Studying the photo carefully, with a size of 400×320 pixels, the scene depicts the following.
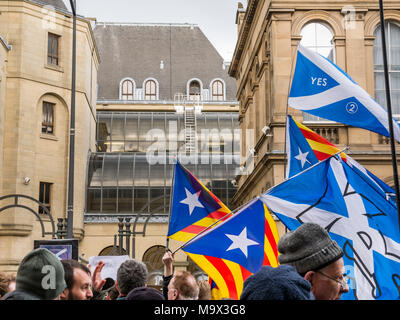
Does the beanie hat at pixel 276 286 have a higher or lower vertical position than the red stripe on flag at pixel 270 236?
lower

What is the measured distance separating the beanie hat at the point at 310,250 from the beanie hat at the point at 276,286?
703mm

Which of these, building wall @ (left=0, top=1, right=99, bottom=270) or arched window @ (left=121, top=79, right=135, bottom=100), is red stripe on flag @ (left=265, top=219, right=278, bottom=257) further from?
arched window @ (left=121, top=79, right=135, bottom=100)

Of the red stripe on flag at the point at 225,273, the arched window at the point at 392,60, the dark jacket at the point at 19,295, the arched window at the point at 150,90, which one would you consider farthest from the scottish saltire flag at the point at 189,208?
the arched window at the point at 150,90

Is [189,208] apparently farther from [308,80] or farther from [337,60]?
[337,60]

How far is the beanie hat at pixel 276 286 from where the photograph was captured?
307cm

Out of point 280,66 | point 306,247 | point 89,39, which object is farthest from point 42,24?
point 306,247

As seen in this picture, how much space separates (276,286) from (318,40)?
26.0 m

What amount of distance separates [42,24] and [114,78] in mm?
26284

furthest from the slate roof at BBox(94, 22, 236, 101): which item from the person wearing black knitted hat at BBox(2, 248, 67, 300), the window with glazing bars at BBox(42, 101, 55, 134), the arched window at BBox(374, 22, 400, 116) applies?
the person wearing black knitted hat at BBox(2, 248, 67, 300)

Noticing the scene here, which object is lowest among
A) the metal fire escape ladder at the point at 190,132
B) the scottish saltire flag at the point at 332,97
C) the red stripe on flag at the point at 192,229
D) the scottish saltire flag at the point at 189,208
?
the red stripe on flag at the point at 192,229

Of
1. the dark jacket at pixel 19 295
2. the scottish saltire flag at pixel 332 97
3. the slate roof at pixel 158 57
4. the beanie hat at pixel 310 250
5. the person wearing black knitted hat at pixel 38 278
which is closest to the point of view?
the dark jacket at pixel 19 295

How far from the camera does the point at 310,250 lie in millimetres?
4000

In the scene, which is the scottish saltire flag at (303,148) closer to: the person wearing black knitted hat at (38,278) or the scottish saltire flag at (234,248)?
the scottish saltire flag at (234,248)

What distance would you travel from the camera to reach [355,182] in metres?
8.49
